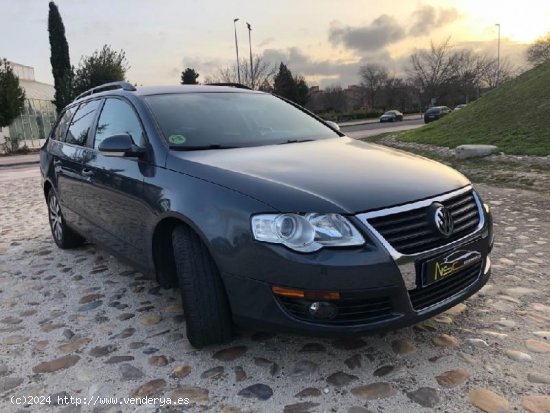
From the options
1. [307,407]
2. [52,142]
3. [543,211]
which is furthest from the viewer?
[543,211]

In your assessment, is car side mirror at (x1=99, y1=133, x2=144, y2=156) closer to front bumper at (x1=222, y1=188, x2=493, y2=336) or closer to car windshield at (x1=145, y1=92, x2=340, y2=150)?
car windshield at (x1=145, y1=92, x2=340, y2=150)

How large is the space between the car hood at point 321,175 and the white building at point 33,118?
30565 mm

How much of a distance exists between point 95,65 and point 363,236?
31.7 metres

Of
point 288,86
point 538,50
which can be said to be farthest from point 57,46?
point 538,50

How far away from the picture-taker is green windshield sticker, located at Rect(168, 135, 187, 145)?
10.6ft

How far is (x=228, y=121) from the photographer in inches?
145

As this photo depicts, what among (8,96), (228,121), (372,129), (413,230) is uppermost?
(8,96)

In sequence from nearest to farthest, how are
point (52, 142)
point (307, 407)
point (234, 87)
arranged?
point (307, 407)
point (234, 87)
point (52, 142)

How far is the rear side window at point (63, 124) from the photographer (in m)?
5.06

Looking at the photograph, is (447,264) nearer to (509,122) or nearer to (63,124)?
(63,124)

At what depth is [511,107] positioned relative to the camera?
13734 mm

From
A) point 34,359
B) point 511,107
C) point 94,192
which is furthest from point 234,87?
point 511,107

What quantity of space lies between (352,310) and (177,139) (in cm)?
166

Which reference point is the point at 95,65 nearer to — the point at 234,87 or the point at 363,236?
the point at 234,87
